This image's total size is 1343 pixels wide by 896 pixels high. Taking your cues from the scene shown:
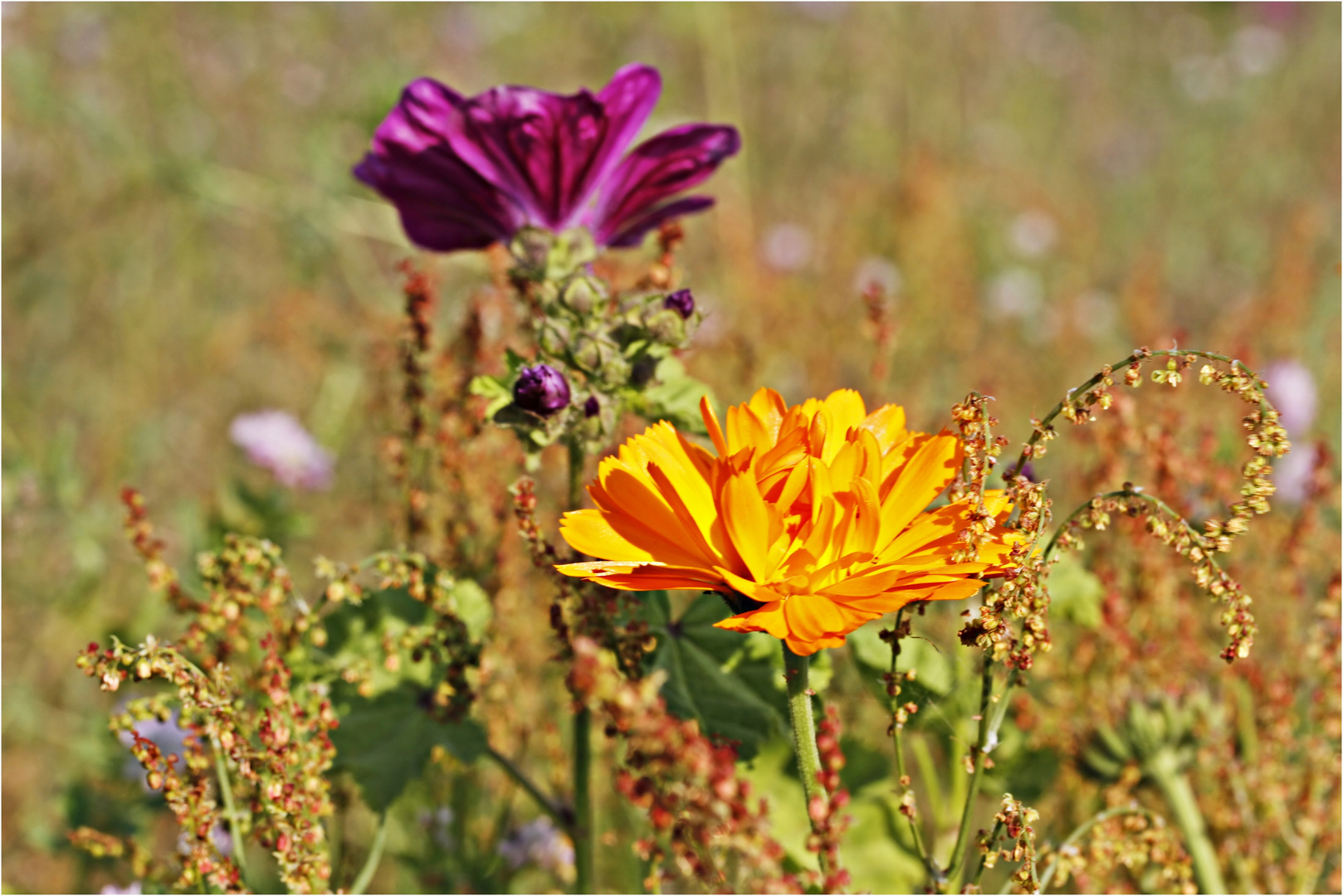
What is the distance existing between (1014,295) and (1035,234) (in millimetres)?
521

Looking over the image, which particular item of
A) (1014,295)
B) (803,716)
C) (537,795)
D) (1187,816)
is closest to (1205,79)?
(1014,295)

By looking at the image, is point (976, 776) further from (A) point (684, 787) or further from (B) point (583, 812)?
(B) point (583, 812)

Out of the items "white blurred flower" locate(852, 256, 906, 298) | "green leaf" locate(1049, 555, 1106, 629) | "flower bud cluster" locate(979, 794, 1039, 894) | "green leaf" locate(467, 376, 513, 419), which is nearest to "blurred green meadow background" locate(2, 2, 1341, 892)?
"white blurred flower" locate(852, 256, 906, 298)

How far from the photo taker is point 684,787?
673 mm

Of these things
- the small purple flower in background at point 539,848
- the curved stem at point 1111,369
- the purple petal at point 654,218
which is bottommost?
the small purple flower in background at point 539,848

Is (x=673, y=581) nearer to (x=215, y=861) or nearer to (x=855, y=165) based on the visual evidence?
(x=215, y=861)

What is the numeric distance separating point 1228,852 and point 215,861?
1.09m

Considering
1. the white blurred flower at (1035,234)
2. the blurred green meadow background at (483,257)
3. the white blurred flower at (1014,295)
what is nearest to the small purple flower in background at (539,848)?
the blurred green meadow background at (483,257)

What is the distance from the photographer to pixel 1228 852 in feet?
4.10

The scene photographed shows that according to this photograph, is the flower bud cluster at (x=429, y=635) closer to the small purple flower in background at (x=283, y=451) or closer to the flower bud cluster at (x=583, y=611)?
the flower bud cluster at (x=583, y=611)

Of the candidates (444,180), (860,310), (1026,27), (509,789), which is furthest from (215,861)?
(1026,27)

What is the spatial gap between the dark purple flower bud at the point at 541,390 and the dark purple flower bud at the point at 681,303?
0.42 feet

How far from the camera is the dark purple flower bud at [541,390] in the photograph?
3.17 ft

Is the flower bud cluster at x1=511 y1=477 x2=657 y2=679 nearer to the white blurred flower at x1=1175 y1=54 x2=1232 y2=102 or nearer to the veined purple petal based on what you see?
the veined purple petal
